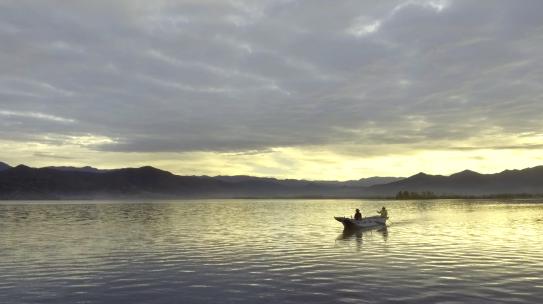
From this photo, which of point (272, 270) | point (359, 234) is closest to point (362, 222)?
point (359, 234)

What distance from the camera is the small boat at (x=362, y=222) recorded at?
67.8 metres

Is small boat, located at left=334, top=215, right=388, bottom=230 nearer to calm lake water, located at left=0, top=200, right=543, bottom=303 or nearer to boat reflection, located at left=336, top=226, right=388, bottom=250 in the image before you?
boat reflection, located at left=336, top=226, right=388, bottom=250

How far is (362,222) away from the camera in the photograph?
232ft

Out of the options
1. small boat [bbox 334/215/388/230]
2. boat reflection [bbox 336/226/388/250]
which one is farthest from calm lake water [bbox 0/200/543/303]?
small boat [bbox 334/215/388/230]

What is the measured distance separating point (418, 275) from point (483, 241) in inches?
994

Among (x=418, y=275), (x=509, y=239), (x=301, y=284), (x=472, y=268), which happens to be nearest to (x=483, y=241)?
(x=509, y=239)

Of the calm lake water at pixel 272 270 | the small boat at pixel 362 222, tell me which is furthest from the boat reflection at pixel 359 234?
the calm lake water at pixel 272 270

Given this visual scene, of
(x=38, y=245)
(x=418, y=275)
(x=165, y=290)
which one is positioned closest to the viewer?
(x=165, y=290)

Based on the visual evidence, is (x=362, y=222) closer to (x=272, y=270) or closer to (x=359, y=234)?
(x=359, y=234)

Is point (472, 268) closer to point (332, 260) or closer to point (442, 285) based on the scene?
point (442, 285)

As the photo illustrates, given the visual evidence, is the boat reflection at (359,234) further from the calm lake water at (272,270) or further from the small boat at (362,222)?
the calm lake water at (272,270)

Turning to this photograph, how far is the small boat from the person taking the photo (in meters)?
67.8

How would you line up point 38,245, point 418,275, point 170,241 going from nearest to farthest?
point 418,275
point 38,245
point 170,241

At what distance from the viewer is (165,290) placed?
90.5 ft
